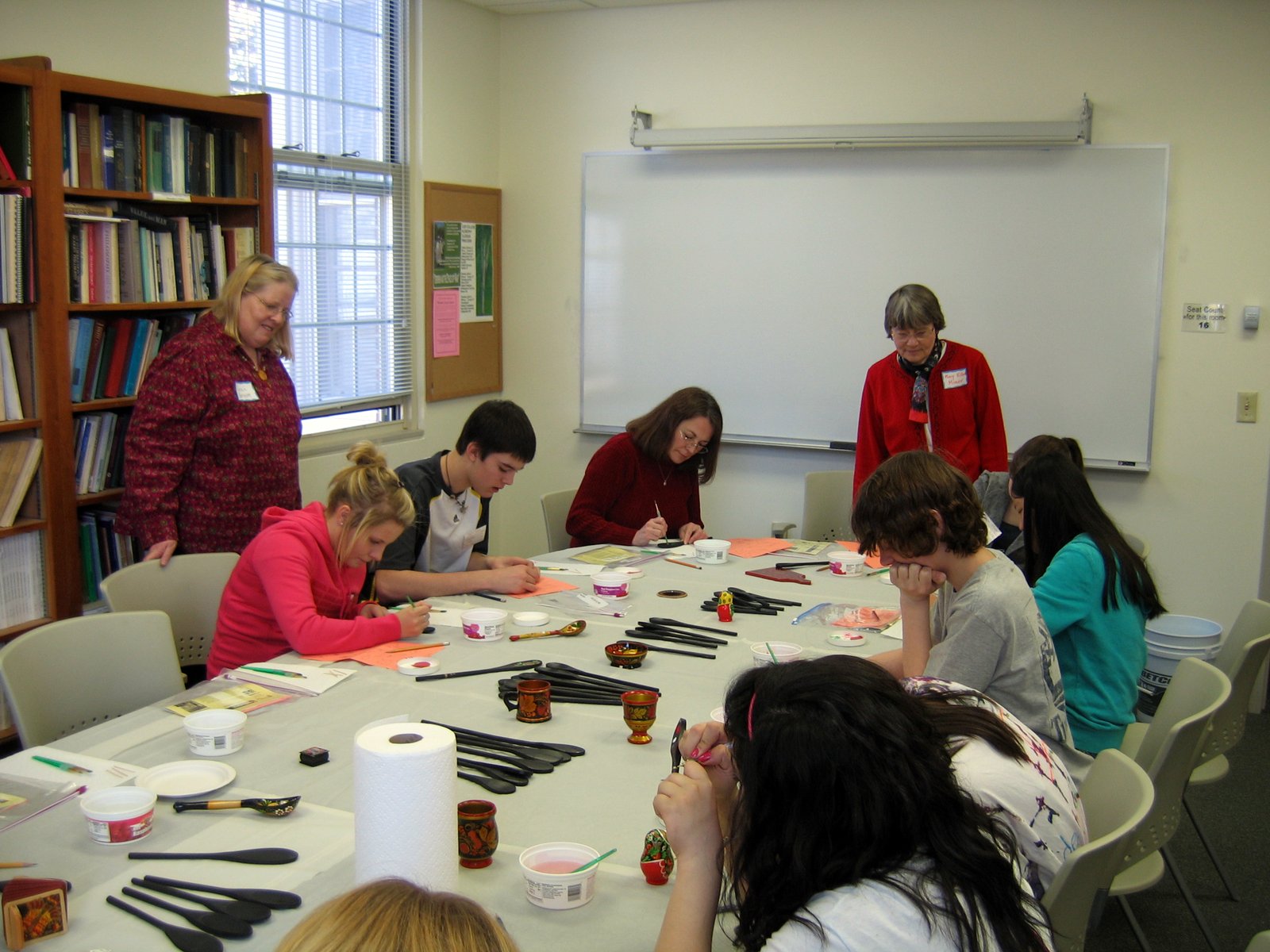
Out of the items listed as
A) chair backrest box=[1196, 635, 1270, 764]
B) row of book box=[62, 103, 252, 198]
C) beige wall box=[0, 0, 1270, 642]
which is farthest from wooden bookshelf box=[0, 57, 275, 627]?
chair backrest box=[1196, 635, 1270, 764]

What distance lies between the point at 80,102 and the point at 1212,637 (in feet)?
15.1

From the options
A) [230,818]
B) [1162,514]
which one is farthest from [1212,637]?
[230,818]

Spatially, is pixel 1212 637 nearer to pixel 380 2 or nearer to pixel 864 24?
pixel 864 24

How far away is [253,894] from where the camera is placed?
1.51m

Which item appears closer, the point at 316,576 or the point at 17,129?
the point at 316,576

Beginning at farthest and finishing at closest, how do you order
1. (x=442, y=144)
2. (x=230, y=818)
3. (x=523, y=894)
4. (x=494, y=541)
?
(x=494, y=541)
(x=442, y=144)
(x=230, y=818)
(x=523, y=894)

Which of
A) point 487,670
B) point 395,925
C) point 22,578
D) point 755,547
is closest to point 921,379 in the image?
point 755,547

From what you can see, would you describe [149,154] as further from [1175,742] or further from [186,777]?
[1175,742]

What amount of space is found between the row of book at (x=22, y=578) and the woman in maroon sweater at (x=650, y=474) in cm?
167

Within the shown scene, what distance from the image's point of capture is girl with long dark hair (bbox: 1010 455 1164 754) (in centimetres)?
254

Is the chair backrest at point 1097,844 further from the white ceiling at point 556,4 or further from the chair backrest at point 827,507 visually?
the white ceiling at point 556,4

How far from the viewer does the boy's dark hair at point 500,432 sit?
3.17 m

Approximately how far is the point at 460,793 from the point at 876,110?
4.02 m

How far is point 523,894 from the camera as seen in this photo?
5.13ft
